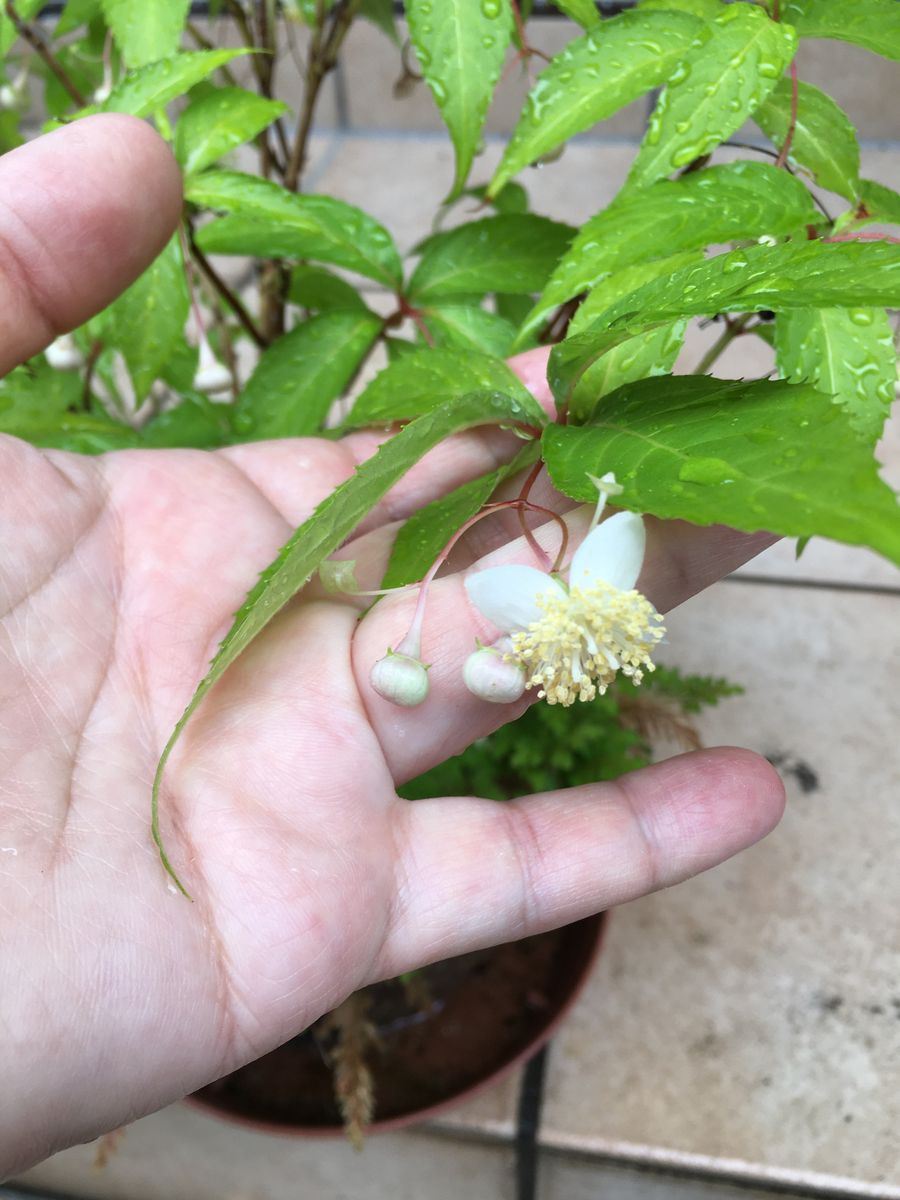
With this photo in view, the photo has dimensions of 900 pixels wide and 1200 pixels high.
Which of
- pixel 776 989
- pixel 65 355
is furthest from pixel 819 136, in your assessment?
pixel 776 989

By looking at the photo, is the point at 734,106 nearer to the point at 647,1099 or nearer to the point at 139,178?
the point at 139,178

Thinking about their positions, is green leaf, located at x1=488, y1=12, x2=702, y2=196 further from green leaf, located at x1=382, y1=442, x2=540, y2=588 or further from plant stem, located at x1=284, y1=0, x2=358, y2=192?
plant stem, located at x1=284, y1=0, x2=358, y2=192

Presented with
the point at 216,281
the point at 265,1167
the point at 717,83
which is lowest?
the point at 265,1167

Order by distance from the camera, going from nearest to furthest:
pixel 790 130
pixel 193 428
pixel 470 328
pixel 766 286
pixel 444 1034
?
1. pixel 766 286
2. pixel 790 130
3. pixel 470 328
4. pixel 193 428
5. pixel 444 1034

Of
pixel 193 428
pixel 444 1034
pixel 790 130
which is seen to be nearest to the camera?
pixel 790 130

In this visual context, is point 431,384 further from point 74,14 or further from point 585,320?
point 74,14

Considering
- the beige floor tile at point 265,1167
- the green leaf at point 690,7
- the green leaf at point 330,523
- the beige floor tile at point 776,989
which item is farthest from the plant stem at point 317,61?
the beige floor tile at point 265,1167

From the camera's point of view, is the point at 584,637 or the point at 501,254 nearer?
the point at 584,637

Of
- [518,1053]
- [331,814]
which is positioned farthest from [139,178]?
[518,1053]
